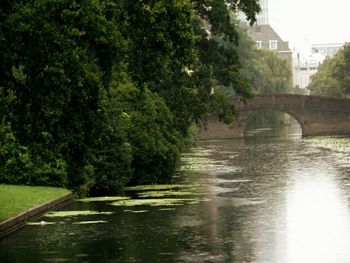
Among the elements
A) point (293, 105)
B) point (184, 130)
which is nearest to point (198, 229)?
point (184, 130)

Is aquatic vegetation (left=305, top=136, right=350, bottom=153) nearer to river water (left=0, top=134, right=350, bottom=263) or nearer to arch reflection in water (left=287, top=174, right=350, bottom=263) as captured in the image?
river water (left=0, top=134, right=350, bottom=263)

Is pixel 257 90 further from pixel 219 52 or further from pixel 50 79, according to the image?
pixel 50 79

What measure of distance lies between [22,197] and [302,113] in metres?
76.1

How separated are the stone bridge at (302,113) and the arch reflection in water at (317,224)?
64.0 metres

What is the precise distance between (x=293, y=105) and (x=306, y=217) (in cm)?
7731

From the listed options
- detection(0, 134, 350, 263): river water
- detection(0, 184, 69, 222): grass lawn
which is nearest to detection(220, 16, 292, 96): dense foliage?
detection(0, 134, 350, 263): river water

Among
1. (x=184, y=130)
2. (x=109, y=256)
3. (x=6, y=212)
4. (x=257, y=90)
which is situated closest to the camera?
(x=109, y=256)

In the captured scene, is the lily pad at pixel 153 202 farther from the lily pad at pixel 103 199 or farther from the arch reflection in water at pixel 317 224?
the arch reflection in water at pixel 317 224

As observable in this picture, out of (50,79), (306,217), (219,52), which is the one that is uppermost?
(219,52)

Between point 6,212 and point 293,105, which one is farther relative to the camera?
point 293,105

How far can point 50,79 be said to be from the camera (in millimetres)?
16703

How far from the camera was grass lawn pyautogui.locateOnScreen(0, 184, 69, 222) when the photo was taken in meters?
22.3

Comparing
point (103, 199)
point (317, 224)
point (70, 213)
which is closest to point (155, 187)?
point (103, 199)

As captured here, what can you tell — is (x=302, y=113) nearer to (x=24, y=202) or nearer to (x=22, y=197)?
(x=22, y=197)
